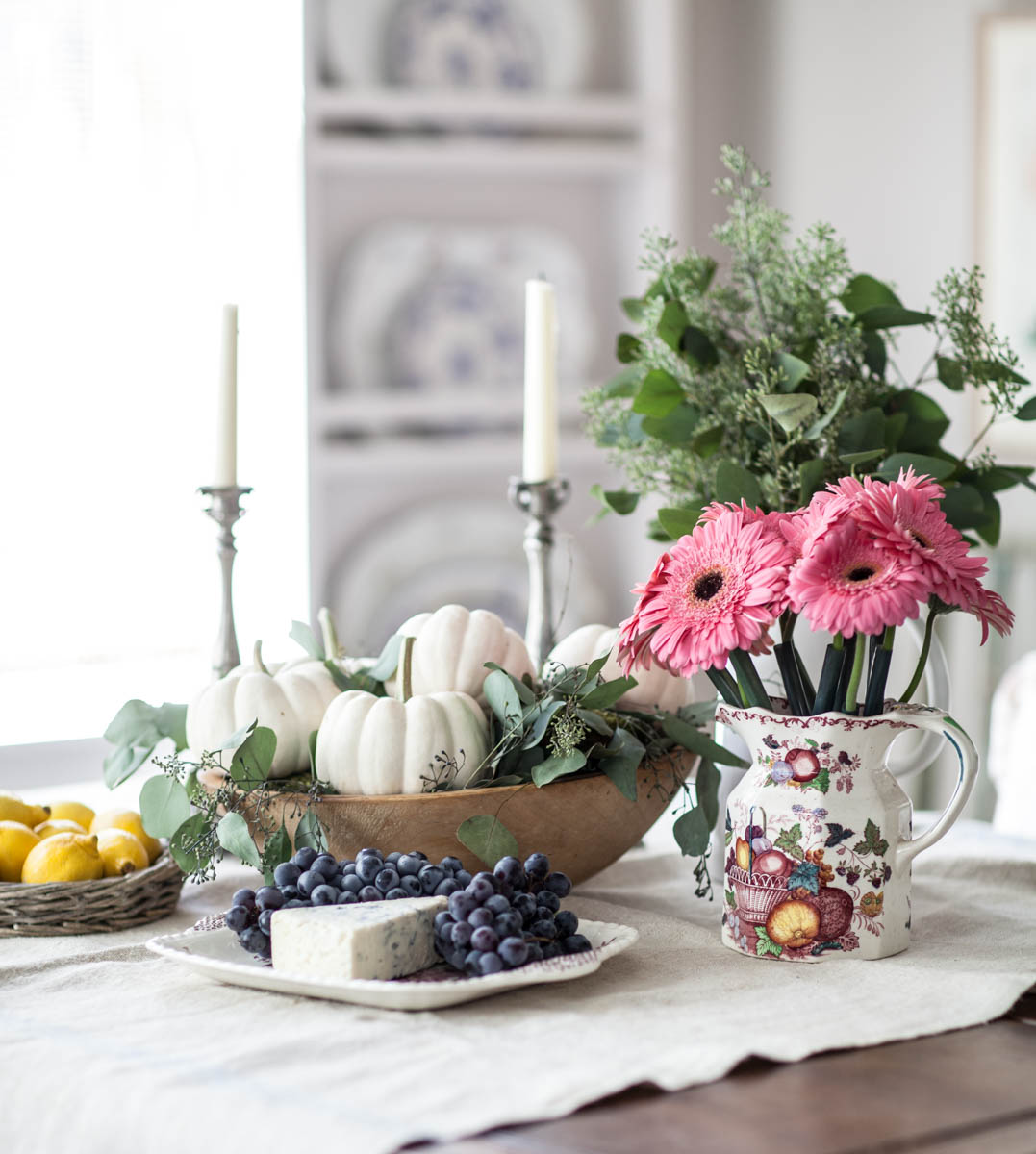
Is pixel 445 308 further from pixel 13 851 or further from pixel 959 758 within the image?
pixel 959 758

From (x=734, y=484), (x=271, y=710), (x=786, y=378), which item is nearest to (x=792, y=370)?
(x=786, y=378)

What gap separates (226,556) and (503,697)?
37 centimetres

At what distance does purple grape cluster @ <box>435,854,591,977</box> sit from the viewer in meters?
0.77

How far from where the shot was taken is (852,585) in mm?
797

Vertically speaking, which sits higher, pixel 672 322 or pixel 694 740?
pixel 672 322

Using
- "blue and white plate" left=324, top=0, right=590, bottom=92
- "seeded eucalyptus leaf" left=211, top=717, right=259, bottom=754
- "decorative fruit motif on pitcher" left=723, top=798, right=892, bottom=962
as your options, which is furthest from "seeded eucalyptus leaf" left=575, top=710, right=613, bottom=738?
"blue and white plate" left=324, top=0, right=590, bottom=92

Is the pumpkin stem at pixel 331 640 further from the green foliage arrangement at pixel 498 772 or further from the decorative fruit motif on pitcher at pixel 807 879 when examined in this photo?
the decorative fruit motif on pitcher at pixel 807 879

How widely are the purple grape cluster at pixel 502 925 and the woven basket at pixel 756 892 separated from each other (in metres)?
0.11

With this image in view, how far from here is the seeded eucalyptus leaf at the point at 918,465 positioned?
3.33ft

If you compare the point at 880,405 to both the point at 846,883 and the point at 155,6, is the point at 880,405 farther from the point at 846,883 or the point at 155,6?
the point at 155,6

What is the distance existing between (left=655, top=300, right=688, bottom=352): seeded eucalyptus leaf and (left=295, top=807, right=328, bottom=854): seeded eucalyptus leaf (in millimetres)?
455

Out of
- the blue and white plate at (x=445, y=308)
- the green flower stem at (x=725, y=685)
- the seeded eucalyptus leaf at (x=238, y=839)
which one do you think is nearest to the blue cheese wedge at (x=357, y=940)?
the seeded eucalyptus leaf at (x=238, y=839)

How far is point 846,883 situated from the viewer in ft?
2.77

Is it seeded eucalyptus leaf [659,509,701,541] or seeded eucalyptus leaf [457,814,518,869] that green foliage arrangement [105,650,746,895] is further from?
seeded eucalyptus leaf [659,509,701,541]
